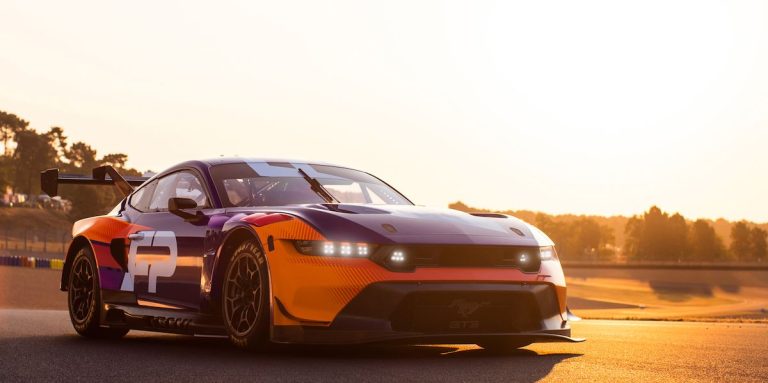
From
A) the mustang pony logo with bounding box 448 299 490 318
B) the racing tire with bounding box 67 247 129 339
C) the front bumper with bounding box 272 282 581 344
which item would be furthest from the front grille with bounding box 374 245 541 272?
the racing tire with bounding box 67 247 129 339

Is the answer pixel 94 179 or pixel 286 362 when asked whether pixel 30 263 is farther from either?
pixel 286 362

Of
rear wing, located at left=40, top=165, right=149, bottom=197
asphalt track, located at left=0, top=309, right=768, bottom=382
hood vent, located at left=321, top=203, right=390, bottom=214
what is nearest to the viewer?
asphalt track, located at left=0, top=309, right=768, bottom=382

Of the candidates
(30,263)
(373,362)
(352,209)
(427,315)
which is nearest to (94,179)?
(352,209)

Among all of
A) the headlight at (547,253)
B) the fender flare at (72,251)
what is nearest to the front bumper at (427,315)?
the headlight at (547,253)

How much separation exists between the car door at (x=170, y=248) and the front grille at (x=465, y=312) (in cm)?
179

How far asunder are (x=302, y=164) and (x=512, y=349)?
236 cm

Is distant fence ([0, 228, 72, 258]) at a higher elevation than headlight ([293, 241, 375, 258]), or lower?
higher

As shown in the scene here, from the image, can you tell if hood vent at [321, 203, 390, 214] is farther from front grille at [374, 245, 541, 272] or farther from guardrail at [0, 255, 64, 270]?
guardrail at [0, 255, 64, 270]

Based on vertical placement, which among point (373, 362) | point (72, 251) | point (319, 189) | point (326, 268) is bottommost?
point (373, 362)

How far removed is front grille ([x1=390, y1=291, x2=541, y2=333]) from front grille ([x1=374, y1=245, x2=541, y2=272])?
0.62 ft

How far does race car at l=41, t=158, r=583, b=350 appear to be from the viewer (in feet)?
20.5

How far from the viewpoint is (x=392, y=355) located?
22.7 feet

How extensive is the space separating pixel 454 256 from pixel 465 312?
1.22 ft

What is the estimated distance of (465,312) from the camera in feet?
21.1
